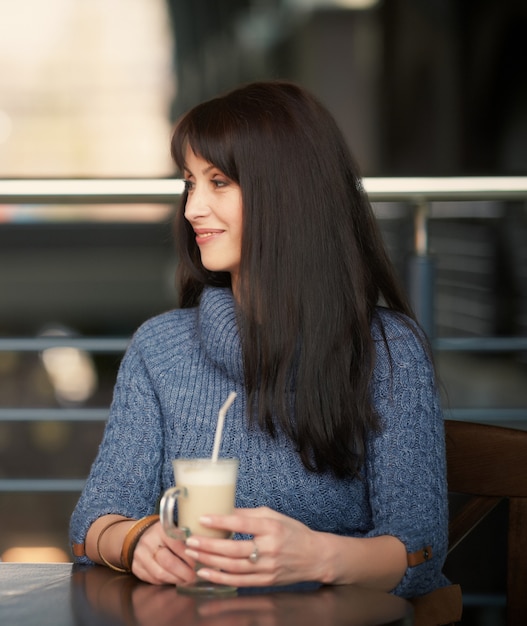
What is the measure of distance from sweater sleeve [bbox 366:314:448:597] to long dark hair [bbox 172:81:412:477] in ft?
0.10

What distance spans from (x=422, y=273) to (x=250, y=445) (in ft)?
2.99

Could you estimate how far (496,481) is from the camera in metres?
1.56

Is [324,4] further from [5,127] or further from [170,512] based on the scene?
[170,512]

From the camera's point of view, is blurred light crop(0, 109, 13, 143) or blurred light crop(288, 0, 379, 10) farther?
blurred light crop(0, 109, 13, 143)

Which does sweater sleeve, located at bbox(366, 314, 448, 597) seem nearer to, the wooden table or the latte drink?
the wooden table

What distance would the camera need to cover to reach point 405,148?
5.31 metres

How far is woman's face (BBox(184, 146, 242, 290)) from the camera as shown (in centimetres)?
154

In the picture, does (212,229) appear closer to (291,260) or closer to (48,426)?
(291,260)

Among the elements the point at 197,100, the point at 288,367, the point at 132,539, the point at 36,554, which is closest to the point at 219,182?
the point at 288,367

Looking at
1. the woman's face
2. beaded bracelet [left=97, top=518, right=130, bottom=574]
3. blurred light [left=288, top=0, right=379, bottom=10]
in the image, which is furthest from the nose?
blurred light [left=288, top=0, right=379, bottom=10]

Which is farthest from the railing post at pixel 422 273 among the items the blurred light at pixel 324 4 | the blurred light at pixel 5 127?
the blurred light at pixel 5 127

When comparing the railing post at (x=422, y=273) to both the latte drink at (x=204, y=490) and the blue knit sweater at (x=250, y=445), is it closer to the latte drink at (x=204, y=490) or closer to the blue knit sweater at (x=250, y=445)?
the blue knit sweater at (x=250, y=445)

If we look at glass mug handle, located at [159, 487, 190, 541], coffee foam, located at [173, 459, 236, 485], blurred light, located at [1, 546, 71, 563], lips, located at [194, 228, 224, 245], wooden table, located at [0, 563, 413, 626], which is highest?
lips, located at [194, 228, 224, 245]

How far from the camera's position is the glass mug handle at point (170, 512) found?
3.69ft
